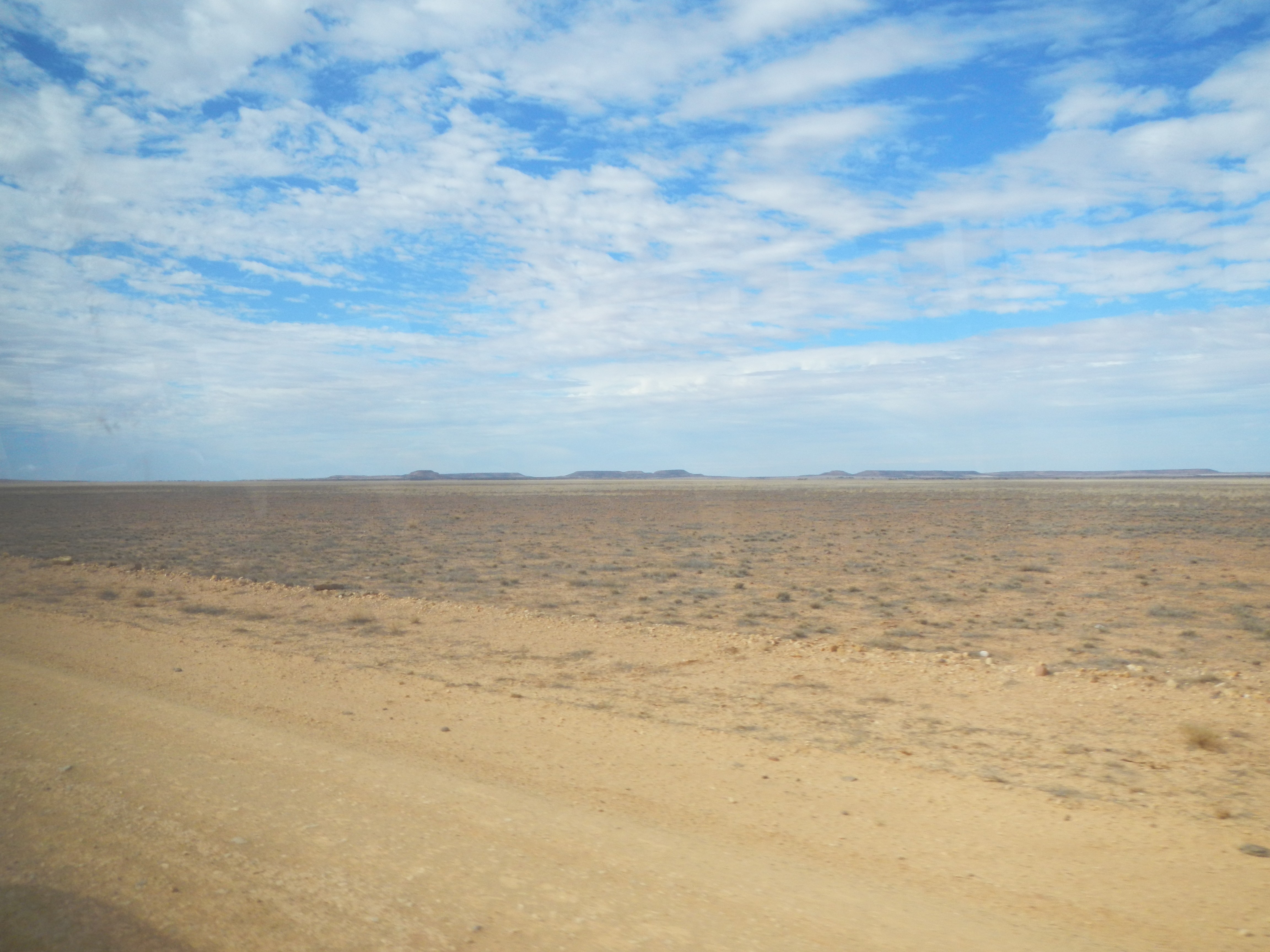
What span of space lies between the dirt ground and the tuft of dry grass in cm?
3

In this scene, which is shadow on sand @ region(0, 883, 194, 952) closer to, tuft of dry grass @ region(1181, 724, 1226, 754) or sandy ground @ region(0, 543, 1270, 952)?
sandy ground @ region(0, 543, 1270, 952)

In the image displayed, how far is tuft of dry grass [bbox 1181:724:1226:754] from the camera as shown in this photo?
26.6 feet

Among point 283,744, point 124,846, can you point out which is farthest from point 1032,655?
point 124,846

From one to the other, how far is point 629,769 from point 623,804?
0.89 meters

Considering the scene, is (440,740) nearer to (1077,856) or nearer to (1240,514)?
(1077,856)

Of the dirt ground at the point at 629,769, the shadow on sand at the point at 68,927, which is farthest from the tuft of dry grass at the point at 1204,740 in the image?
the shadow on sand at the point at 68,927

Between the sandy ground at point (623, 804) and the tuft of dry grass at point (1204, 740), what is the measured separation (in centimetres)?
6

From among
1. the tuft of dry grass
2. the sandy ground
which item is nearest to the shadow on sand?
the sandy ground

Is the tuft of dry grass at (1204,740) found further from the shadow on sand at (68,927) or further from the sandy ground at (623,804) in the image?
the shadow on sand at (68,927)

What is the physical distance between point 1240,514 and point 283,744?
5715 centimetres

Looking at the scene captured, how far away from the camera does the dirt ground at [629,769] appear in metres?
4.77

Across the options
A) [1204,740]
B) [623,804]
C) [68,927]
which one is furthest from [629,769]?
[1204,740]

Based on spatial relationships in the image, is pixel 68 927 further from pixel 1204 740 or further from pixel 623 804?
pixel 1204 740

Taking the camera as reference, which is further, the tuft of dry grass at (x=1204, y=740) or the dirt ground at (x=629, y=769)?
the tuft of dry grass at (x=1204, y=740)
